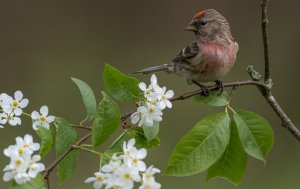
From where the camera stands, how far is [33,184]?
1.88 m

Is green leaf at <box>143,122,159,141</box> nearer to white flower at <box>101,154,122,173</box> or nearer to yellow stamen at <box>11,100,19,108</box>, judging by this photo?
white flower at <box>101,154,122,173</box>

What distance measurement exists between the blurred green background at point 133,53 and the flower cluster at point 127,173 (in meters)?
5.60

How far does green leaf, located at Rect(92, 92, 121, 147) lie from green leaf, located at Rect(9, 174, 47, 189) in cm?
21

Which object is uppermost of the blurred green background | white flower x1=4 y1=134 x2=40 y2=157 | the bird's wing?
the blurred green background

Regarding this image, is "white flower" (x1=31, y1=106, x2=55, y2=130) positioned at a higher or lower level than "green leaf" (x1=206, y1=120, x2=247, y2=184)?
higher

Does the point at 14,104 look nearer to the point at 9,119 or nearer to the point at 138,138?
the point at 9,119

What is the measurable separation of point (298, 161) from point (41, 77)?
3615 mm

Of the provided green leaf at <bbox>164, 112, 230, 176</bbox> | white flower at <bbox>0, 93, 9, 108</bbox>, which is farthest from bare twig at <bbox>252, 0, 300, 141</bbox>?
white flower at <bbox>0, 93, 9, 108</bbox>

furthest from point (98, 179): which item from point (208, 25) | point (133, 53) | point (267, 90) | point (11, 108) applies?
point (133, 53)

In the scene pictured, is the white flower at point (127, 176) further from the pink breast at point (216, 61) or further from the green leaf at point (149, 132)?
the pink breast at point (216, 61)

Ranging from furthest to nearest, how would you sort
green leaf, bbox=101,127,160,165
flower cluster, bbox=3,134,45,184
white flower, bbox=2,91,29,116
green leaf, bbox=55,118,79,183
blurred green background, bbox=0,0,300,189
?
blurred green background, bbox=0,0,300,189, white flower, bbox=2,91,29,116, green leaf, bbox=101,127,160,165, green leaf, bbox=55,118,79,183, flower cluster, bbox=3,134,45,184

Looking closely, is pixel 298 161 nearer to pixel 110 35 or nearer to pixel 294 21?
pixel 294 21

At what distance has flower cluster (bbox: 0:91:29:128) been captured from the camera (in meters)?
2.26

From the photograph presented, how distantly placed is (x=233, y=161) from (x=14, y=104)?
2.53 ft
